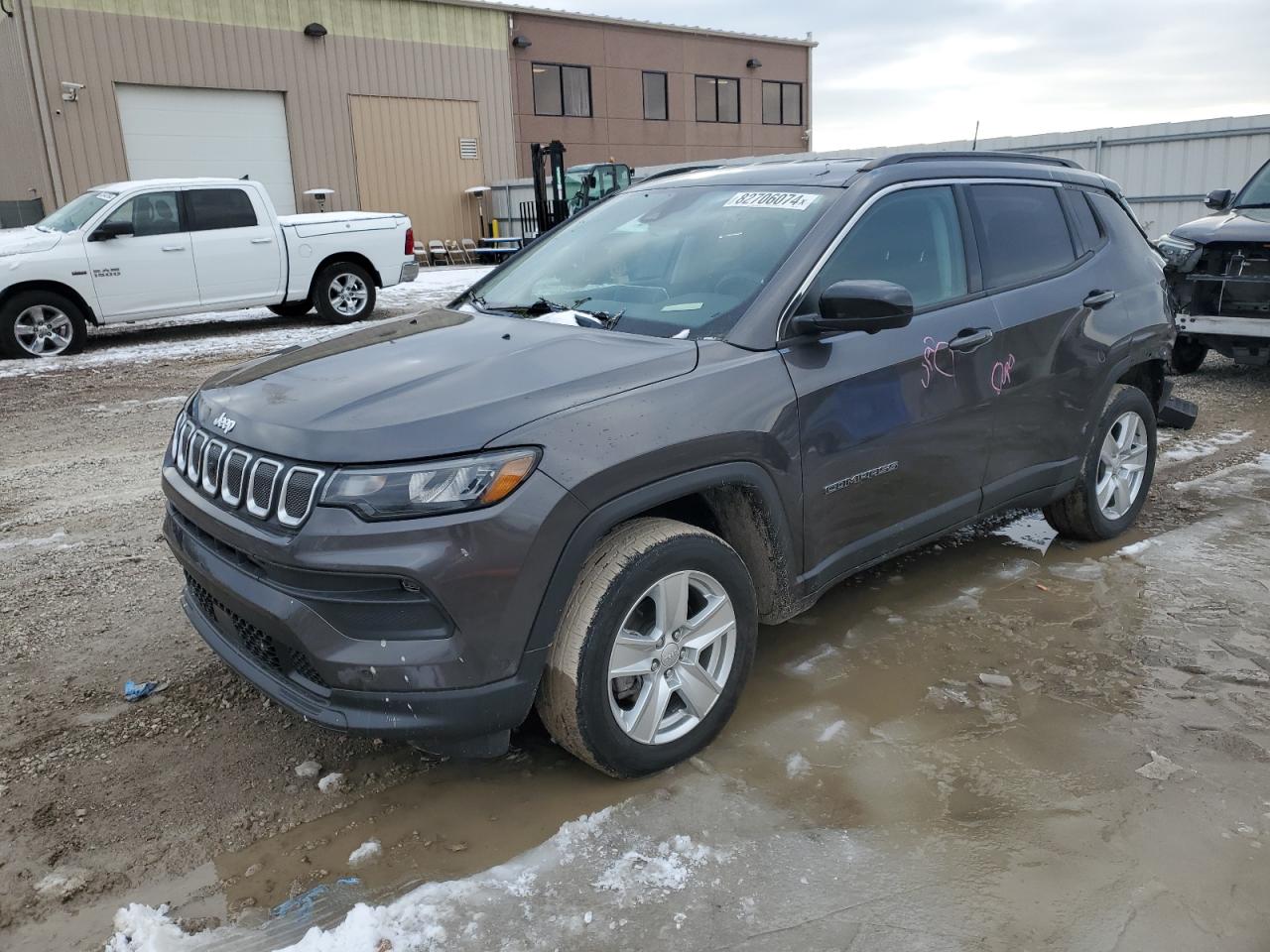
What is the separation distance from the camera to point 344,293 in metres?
13.1

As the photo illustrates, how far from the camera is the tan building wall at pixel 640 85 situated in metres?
30.1

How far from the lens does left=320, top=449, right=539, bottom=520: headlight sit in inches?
98.0

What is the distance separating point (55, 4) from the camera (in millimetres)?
20953

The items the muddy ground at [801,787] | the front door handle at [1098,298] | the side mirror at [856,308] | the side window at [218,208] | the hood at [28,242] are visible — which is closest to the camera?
the muddy ground at [801,787]

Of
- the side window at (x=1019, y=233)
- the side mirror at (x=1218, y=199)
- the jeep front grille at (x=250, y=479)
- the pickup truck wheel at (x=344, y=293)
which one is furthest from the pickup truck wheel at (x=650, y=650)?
the pickup truck wheel at (x=344, y=293)

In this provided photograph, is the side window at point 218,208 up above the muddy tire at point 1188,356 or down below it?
above

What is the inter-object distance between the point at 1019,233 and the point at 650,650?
102 inches

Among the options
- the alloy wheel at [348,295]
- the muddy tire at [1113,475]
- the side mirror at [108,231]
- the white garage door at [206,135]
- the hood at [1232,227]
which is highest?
the white garage door at [206,135]

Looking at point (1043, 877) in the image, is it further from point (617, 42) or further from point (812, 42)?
point (812, 42)

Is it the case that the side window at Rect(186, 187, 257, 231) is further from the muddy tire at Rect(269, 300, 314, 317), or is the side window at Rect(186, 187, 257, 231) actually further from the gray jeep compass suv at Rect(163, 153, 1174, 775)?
the gray jeep compass suv at Rect(163, 153, 1174, 775)

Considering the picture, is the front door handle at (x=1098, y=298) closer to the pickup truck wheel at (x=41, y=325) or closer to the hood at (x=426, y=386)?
the hood at (x=426, y=386)

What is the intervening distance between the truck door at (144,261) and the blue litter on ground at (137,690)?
901 centimetres

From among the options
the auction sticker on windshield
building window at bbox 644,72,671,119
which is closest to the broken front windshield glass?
the auction sticker on windshield

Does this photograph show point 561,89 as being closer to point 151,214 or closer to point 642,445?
point 151,214
